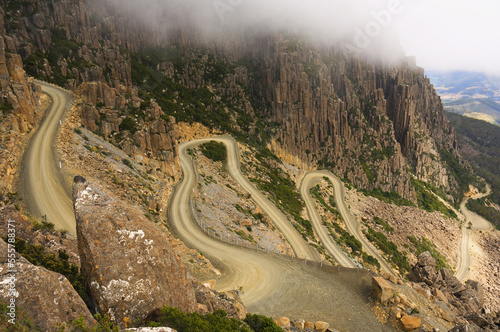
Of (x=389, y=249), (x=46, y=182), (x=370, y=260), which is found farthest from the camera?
(x=389, y=249)

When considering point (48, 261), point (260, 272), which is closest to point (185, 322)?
point (48, 261)

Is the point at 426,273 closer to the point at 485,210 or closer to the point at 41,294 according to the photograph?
the point at 41,294

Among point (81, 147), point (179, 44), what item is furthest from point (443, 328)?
point (179, 44)

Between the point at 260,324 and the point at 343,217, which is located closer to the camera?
the point at 260,324

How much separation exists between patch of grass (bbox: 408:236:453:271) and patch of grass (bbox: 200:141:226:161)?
193 ft

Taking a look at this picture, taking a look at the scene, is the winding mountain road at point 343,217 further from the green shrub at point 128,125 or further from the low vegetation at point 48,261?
the low vegetation at point 48,261

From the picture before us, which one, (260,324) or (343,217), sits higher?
(260,324)

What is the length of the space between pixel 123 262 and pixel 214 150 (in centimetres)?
6047

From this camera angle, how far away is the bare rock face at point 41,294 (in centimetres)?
801

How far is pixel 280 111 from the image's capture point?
4459 inches

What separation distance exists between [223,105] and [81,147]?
272 ft

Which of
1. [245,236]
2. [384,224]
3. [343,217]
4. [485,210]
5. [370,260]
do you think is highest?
[245,236]

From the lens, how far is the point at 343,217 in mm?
76812

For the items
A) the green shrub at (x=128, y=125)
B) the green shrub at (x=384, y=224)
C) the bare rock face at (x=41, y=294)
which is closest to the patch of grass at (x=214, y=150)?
the green shrub at (x=128, y=125)
